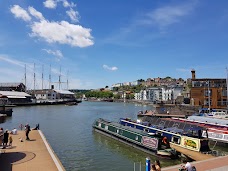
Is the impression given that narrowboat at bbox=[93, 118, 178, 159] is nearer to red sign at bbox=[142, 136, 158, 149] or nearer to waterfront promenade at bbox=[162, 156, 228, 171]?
red sign at bbox=[142, 136, 158, 149]

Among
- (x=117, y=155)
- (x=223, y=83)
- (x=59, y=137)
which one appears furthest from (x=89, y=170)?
(x=223, y=83)

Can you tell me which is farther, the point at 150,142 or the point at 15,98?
the point at 15,98

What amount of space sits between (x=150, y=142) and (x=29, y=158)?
47.5 feet

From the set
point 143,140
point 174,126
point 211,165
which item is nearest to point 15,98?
point 174,126

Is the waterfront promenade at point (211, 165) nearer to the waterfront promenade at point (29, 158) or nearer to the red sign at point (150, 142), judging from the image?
the waterfront promenade at point (29, 158)

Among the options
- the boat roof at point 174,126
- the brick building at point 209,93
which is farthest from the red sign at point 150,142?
the brick building at point 209,93

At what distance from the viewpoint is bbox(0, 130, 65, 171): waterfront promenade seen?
19.2 m

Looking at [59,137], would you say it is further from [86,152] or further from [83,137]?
[86,152]

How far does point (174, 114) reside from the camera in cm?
8319

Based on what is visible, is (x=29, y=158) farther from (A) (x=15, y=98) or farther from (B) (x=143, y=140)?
(A) (x=15, y=98)

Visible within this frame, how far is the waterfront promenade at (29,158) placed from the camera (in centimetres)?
1923

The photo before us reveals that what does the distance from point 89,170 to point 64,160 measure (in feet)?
15.2

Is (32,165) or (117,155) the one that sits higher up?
(32,165)

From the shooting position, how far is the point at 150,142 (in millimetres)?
30922
